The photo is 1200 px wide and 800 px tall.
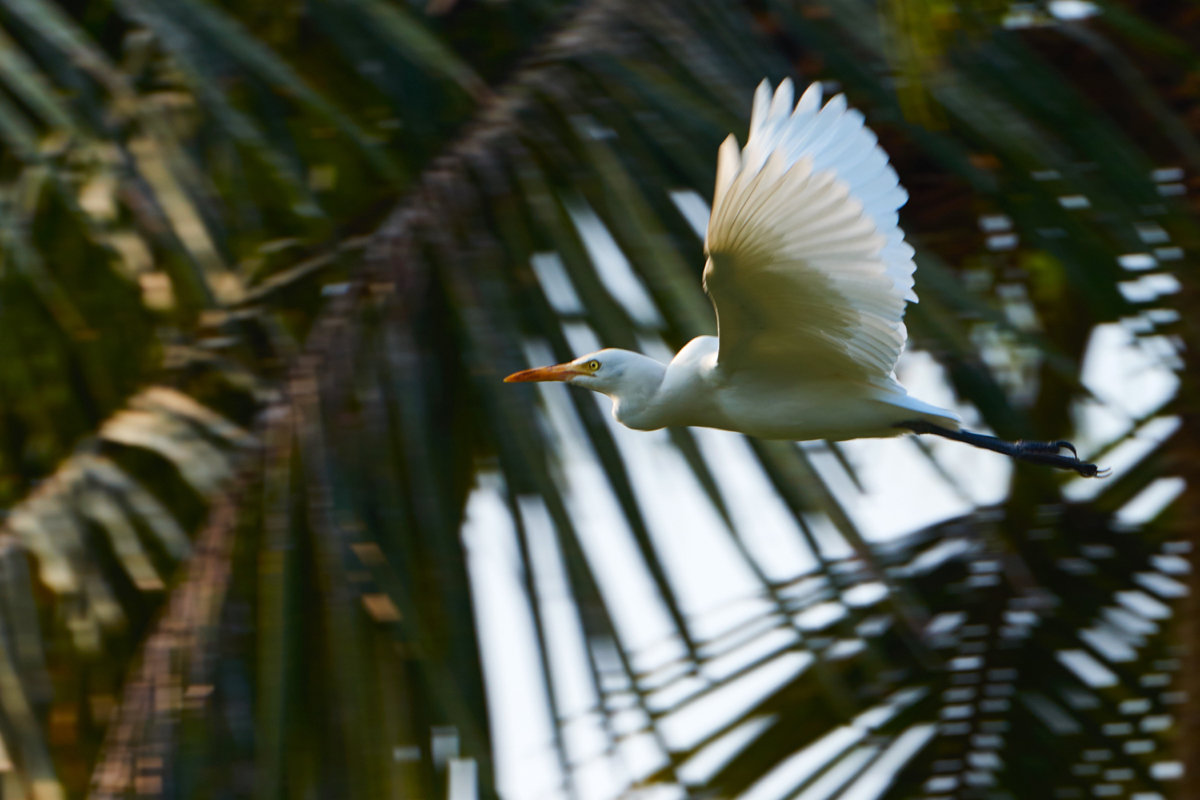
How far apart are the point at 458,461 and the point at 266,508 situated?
156mm

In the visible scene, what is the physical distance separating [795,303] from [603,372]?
0.48 feet

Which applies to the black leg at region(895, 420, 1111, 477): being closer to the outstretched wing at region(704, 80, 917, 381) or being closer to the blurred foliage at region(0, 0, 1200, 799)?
the blurred foliage at region(0, 0, 1200, 799)

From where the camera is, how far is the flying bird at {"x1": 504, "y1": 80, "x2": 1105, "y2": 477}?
2.67 ft

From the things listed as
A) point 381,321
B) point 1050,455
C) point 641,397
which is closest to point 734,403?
point 641,397

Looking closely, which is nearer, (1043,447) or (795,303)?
(795,303)

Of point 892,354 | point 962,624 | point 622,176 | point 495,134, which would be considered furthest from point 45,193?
point 962,624

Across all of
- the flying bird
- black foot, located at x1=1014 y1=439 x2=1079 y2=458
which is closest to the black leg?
black foot, located at x1=1014 y1=439 x2=1079 y2=458

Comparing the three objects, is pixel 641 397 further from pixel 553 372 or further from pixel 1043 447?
pixel 1043 447

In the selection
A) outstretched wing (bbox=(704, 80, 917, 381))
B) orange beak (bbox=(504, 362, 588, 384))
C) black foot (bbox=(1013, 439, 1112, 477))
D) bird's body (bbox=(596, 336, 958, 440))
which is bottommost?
black foot (bbox=(1013, 439, 1112, 477))

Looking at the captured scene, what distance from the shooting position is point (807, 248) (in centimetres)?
90

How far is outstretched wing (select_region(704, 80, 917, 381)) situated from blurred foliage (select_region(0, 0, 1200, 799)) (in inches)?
1.6

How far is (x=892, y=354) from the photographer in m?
1.00

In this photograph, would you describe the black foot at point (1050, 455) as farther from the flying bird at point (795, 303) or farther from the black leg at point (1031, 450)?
the flying bird at point (795, 303)

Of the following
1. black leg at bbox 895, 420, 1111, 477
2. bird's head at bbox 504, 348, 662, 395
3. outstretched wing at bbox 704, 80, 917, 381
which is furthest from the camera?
black leg at bbox 895, 420, 1111, 477
